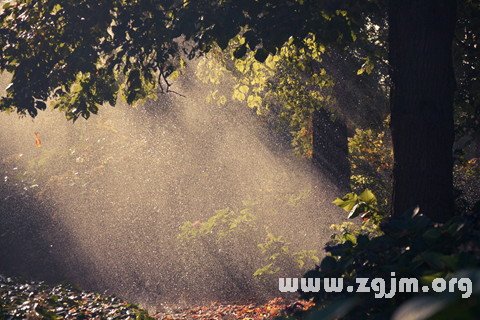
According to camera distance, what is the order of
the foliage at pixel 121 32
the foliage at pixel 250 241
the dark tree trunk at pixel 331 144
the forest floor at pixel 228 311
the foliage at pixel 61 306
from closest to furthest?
the foliage at pixel 121 32 < the foliage at pixel 61 306 < the forest floor at pixel 228 311 < the foliage at pixel 250 241 < the dark tree trunk at pixel 331 144

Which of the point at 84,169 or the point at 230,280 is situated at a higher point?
the point at 84,169

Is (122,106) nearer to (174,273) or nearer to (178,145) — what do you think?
(178,145)

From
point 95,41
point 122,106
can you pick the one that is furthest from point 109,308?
point 122,106

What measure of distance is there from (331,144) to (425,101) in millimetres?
11747

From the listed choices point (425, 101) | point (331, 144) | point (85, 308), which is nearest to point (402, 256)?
point (425, 101)

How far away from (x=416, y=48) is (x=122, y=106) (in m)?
28.6

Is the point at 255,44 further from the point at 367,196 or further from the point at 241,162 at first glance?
the point at 241,162

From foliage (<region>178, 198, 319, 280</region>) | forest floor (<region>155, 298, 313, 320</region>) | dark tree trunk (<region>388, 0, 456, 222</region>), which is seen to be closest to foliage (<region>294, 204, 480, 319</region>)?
dark tree trunk (<region>388, 0, 456, 222</region>)

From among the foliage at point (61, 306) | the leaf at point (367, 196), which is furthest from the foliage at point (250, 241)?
the leaf at point (367, 196)

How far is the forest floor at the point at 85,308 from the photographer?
8167 mm

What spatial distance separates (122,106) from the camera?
33.7 metres

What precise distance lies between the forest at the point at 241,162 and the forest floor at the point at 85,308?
0.23ft

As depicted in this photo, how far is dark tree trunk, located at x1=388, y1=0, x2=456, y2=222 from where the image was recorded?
20.5 ft

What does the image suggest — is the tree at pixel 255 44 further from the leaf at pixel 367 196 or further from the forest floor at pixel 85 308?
the leaf at pixel 367 196
